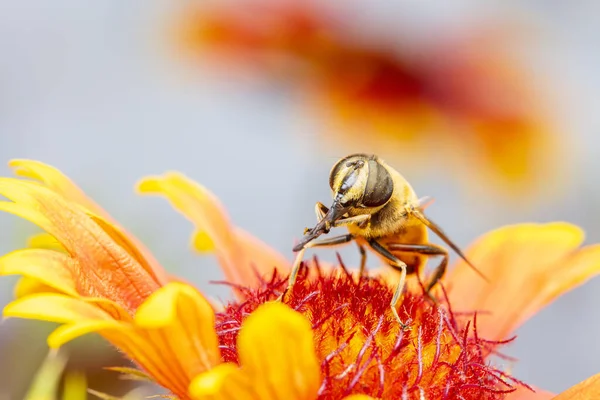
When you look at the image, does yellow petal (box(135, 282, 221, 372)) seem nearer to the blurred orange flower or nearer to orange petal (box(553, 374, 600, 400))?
orange petal (box(553, 374, 600, 400))

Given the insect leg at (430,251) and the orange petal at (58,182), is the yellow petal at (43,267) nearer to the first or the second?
the orange petal at (58,182)

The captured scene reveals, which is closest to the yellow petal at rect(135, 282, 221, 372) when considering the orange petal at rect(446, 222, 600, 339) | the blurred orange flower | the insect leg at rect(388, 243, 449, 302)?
the insect leg at rect(388, 243, 449, 302)

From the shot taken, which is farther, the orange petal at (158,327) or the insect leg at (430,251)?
the insect leg at (430,251)

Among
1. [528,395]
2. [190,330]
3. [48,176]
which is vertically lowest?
[528,395]

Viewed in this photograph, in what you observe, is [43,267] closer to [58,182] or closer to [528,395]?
[58,182]

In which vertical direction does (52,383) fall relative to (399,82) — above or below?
below

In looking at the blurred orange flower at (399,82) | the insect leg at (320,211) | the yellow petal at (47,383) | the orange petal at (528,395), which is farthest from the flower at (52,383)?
the blurred orange flower at (399,82)

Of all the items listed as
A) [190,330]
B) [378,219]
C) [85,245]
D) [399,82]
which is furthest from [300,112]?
→ [190,330]
